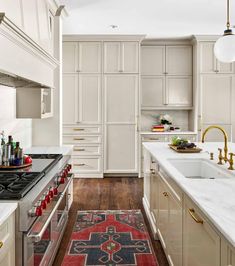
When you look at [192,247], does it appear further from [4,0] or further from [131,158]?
[131,158]

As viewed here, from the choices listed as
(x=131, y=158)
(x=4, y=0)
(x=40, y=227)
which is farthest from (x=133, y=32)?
(x=40, y=227)

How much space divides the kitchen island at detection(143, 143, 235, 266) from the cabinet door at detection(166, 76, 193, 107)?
3.30 m

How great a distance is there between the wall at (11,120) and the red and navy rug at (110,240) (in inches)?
46.3

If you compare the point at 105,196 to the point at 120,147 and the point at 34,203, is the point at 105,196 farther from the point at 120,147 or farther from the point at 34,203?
the point at 34,203

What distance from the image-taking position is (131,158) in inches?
238

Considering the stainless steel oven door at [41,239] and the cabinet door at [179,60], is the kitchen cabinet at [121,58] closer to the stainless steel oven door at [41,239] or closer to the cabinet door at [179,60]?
the cabinet door at [179,60]

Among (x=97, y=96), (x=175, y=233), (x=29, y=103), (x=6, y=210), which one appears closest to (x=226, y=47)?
(x=175, y=233)

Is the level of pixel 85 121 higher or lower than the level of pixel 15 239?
higher

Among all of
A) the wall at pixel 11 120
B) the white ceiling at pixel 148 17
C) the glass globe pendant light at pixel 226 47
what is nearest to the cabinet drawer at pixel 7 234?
the wall at pixel 11 120

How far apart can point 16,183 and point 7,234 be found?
1.80 feet

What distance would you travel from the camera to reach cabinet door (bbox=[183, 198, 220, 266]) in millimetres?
1375

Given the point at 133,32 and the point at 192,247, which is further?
the point at 133,32

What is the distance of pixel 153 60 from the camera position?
6289 millimetres

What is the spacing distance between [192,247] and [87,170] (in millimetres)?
4340
